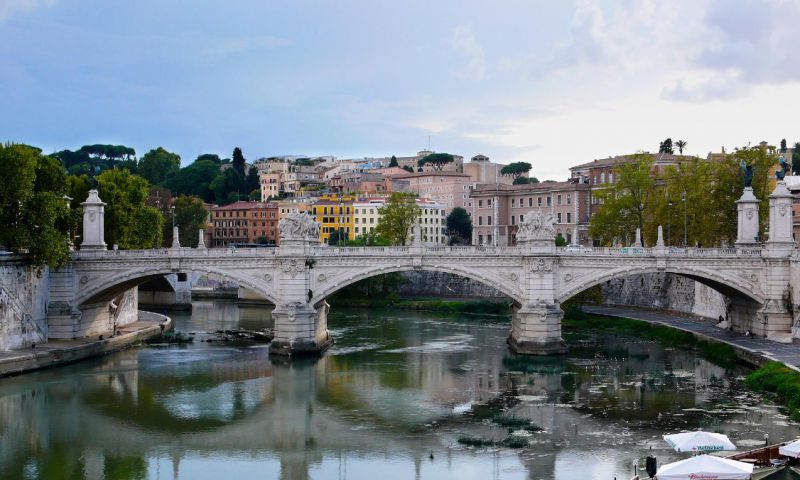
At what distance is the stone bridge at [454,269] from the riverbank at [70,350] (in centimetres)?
171

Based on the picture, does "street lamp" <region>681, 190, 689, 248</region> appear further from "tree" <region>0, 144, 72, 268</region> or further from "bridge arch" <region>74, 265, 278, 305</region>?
"tree" <region>0, 144, 72, 268</region>

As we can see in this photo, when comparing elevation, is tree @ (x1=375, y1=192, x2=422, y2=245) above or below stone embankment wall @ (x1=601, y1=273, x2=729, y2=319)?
above

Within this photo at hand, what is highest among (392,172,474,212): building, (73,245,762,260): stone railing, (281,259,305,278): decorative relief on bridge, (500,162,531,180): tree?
(500,162,531,180): tree

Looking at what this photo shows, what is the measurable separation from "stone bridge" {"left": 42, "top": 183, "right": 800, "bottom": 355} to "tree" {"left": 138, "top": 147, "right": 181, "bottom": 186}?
91730 millimetres

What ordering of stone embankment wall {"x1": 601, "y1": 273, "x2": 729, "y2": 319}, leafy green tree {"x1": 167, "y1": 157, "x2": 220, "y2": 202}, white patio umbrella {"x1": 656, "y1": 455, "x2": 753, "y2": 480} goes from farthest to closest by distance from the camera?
leafy green tree {"x1": 167, "y1": 157, "x2": 220, "y2": 202}, stone embankment wall {"x1": 601, "y1": 273, "x2": 729, "y2": 319}, white patio umbrella {"x1": 656, "y1": 455, "x2": 753, "y2": 480}

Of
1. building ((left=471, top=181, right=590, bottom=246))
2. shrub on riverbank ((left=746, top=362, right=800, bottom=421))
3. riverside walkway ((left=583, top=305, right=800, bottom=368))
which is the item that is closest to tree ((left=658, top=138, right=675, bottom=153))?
building ((left=471, top=181, right=590, bottom=246))

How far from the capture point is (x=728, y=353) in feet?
131

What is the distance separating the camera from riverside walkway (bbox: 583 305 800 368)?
1444 inches

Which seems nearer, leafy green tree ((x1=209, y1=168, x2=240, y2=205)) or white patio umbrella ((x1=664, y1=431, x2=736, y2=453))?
white patio umbrella ((x1=664, y1=431, x2=736, y2=453))

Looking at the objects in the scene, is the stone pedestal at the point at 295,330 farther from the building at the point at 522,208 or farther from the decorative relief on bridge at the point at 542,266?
the building at the point at 522,208

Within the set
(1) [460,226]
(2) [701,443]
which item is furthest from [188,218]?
(2) [701,443]

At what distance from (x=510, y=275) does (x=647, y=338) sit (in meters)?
9.94

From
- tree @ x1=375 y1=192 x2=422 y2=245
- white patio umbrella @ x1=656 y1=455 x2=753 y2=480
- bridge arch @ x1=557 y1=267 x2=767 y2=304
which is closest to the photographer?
white patio umbrella @ x1=656 y1=455 x2=753 y2=480

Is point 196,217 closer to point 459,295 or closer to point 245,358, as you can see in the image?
point 459,295
